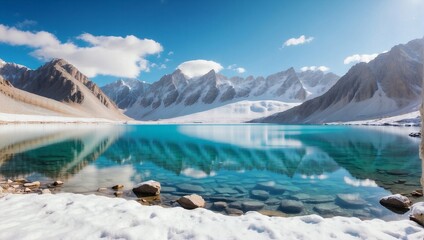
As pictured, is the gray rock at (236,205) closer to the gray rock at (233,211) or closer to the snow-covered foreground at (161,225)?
the gray rock at (233,211)

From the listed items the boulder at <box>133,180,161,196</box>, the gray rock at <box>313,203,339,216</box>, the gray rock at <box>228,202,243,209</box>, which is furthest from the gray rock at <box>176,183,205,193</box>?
the gray rock at <box>313,203,339,216</box>

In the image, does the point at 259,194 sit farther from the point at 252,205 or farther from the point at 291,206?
the point at 291,206

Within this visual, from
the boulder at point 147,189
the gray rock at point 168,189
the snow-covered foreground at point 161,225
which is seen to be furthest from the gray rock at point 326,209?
the boulder at point 147,189

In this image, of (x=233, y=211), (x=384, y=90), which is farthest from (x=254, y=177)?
(x=384, y=90)

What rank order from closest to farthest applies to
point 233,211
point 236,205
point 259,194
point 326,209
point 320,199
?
point 233,211
point 326,209
point 236,205
point 320,199
point 259,194

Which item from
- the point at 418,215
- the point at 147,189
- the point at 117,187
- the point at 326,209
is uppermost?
the point at 418,215

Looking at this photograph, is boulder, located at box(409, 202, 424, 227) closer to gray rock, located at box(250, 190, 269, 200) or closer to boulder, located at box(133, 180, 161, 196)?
gray rock, located at box(250, 190, 269, 200)

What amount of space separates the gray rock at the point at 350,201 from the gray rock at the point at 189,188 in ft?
24.2

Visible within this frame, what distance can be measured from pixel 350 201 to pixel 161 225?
35.4 feet

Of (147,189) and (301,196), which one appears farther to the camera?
(301,196)

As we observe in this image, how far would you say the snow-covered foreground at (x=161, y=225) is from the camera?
843 centimetres

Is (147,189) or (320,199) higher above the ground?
(147,189)

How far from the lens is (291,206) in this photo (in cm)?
1476

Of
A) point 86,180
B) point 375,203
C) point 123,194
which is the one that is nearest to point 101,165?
point 86,180
